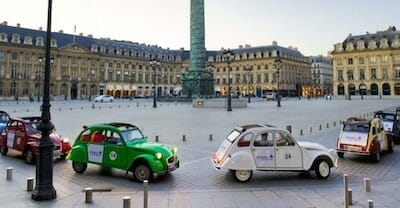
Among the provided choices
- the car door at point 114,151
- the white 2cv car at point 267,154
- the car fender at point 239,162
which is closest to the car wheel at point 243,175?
the white 2cv car at point 267,154

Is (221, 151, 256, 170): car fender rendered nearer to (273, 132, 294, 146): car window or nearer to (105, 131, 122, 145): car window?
(273, 132, 294, 146): car window

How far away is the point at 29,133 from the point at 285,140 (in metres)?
9.04

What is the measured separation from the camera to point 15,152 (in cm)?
1373

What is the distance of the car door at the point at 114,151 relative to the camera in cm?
970

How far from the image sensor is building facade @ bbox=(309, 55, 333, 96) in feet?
454

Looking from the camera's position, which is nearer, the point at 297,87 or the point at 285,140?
the point at 285,140

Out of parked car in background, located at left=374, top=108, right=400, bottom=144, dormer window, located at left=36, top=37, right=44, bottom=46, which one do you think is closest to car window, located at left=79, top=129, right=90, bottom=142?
parked car in background, located at left=374, top=108, right=400, bottom=144

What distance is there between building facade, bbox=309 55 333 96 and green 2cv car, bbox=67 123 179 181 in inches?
5181

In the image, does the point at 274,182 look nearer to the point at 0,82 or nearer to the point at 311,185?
the point at 311,185

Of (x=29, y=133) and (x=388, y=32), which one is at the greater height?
(x=388, y=32)

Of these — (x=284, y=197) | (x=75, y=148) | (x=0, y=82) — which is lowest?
(x=284, y=197)

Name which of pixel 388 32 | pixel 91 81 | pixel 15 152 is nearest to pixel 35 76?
pixel 91 81

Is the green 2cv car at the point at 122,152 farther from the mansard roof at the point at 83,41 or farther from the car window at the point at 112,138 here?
the mansard roof at the point at 83,41

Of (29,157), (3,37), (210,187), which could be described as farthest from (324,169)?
(3,37)
